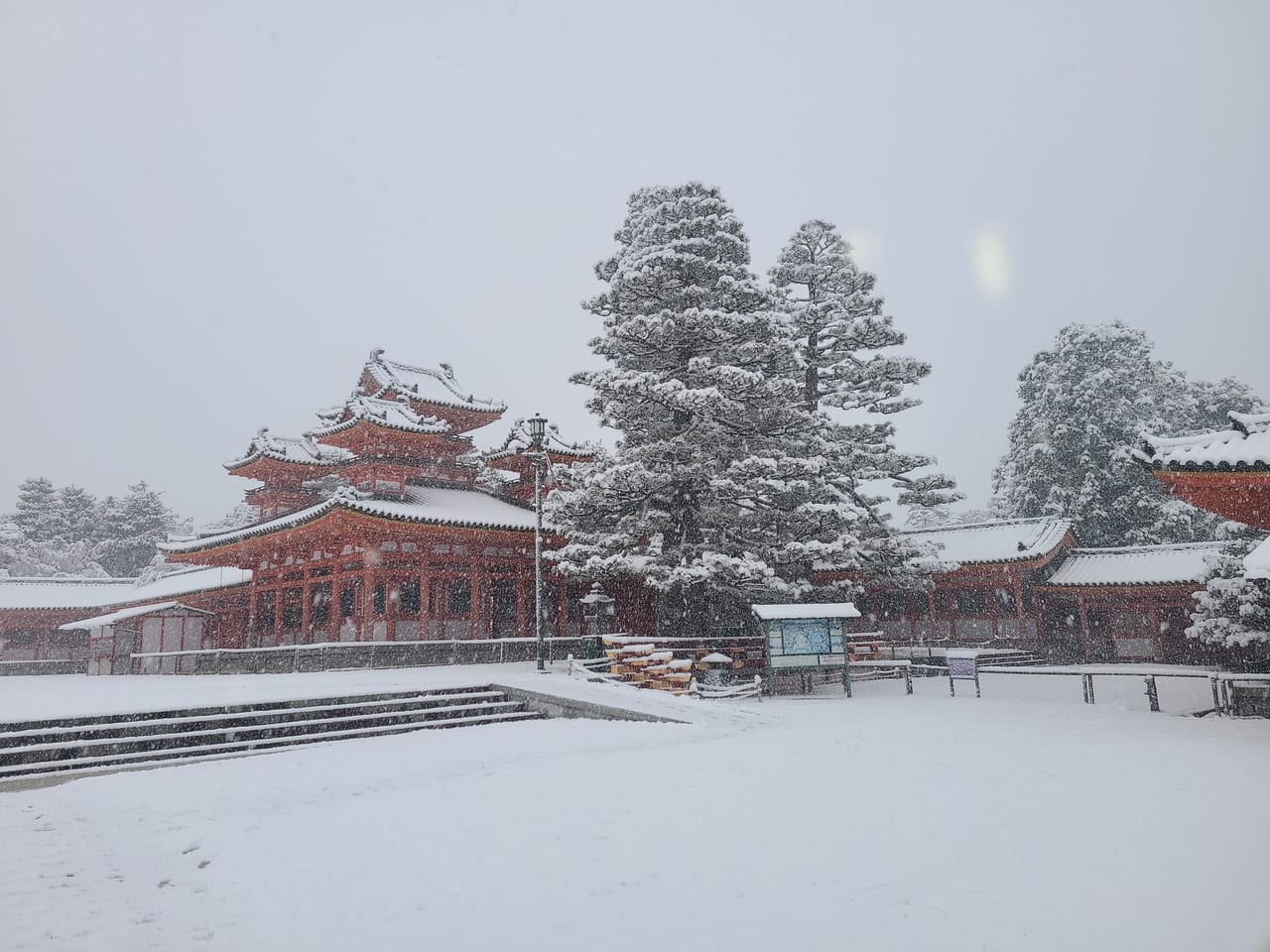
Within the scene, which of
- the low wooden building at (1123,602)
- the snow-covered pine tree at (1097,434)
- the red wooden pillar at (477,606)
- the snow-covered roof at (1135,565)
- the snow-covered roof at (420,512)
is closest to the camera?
the snow-covered roof at (420,512)

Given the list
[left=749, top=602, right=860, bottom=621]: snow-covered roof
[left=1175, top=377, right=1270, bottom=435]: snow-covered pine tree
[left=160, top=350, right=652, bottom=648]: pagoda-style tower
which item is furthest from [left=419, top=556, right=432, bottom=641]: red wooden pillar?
[left=1175, top=377, right=1270, bottom=435]: snow-covered pine tree

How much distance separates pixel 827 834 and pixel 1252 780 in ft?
14.7

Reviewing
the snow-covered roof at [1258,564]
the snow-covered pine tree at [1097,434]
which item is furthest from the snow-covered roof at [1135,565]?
the snow-covered roof at [1258,564]

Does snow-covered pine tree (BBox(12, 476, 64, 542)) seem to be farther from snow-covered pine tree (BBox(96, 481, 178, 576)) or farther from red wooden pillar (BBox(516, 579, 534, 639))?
red wooden pillar (BBox(516, 579, 534, 639))

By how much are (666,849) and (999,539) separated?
88.2ft

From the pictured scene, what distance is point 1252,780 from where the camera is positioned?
22.5 feet

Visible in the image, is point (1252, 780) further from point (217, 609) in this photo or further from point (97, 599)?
point (97, 599)

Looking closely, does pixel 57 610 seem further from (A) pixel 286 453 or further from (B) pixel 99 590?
(A) pixel 286 453

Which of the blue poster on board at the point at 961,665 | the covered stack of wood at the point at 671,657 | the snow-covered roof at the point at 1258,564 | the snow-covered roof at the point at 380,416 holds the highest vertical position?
the snow-covered roof at the point at 380,416

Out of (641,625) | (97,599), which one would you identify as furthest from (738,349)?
(97,599)

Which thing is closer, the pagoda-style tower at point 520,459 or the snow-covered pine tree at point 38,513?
the pagoda-style tower at point 520,459

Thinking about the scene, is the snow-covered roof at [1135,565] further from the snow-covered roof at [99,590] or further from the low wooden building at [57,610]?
the low wooden building at [57,610]

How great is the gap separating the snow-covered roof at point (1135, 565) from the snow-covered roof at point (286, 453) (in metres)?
26.4

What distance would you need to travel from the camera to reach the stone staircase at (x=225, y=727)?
9008mm
